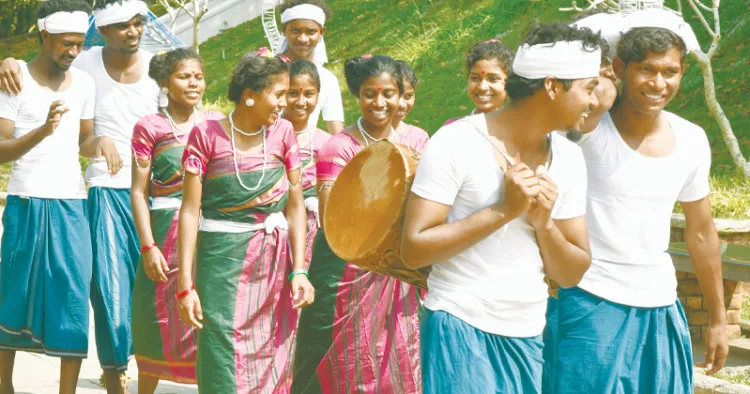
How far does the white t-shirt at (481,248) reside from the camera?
3582mm

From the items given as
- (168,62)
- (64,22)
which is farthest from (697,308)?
(64,22)

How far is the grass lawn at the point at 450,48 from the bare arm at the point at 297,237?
4.93 metres

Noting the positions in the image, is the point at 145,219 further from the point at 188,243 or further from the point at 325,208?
the point at 325,208

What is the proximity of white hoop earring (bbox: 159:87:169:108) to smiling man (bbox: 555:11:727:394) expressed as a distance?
264 centimetres

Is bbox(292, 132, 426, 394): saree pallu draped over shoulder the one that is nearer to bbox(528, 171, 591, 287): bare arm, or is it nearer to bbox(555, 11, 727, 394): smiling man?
bbox(555, 11, 727, 394): smiling man

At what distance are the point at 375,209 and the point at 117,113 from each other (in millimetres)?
3021

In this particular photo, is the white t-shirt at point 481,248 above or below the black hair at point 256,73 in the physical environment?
below

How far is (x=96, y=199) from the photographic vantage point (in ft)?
21.6

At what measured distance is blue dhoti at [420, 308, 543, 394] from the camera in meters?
3.65

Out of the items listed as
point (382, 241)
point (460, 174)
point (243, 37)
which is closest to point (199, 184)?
point (382, 241)

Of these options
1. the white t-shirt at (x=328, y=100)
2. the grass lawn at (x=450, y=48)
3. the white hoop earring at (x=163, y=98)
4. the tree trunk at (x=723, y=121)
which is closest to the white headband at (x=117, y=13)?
the white hoop earring at (x=163, y=98)

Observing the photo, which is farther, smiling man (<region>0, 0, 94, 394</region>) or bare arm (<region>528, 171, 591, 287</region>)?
smiling man (<region>0, 0, 94, 394</region>)

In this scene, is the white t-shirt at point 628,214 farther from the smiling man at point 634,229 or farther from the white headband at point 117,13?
the white headband at point 117,13

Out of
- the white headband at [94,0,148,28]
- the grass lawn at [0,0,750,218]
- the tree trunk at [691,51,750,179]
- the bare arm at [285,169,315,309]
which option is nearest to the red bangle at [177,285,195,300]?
the bare arm at [285,169,315,309]
